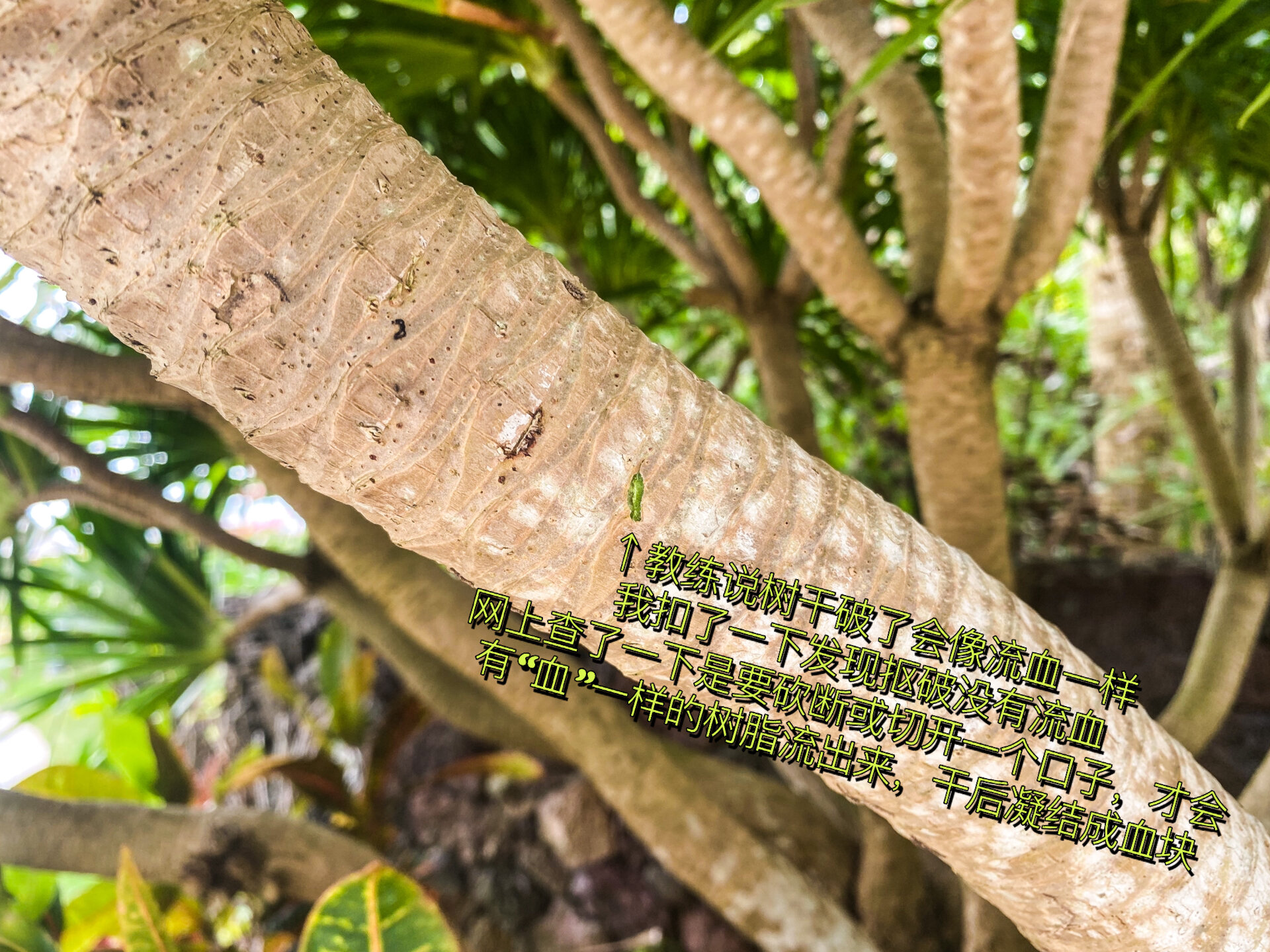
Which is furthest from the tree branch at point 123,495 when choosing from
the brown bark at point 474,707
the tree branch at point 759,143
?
the tree branch at point 759,143

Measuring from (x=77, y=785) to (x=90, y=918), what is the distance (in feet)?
0.87

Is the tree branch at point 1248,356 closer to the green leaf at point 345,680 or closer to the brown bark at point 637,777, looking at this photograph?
the brown bark at point 637,777

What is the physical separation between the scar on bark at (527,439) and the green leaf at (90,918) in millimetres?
1609

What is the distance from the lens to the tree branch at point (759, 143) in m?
1.04

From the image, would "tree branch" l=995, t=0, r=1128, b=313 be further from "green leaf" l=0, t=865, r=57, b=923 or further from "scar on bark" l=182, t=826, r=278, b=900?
"green leaf" l=0, t=865, r=57, b=923

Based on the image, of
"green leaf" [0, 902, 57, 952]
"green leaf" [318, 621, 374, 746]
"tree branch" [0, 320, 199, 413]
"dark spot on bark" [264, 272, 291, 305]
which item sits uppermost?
"dark spot on bark" [264, 272, 291, 305]

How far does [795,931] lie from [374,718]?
1.66m

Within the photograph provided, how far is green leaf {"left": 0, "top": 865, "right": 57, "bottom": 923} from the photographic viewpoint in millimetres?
1614

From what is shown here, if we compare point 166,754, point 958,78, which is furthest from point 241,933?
point 958,78

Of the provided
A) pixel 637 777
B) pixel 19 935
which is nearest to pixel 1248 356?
pixel 637 777

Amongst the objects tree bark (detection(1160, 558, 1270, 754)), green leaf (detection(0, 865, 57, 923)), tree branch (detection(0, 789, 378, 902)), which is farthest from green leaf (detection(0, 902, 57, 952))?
tree bark (detection(1160, 558, 1270, 754))

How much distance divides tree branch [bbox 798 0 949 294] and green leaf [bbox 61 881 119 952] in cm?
191

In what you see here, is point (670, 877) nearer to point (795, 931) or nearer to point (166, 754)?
point (795, 931)

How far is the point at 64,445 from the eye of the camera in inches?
59.1
